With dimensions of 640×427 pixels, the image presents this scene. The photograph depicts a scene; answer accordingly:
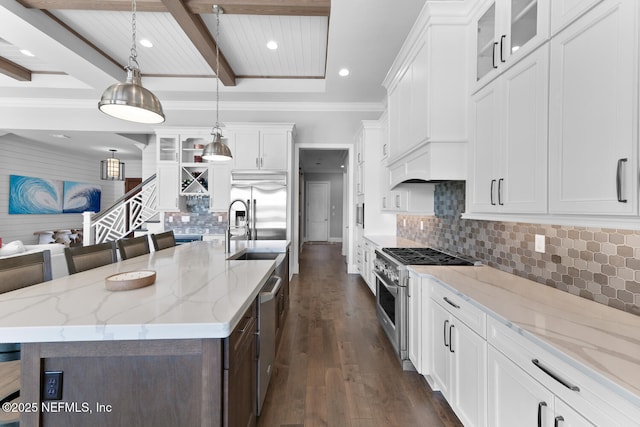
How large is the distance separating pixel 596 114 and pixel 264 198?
165 inches

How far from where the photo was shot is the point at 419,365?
2072 mm

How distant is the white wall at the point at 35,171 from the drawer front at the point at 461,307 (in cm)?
888

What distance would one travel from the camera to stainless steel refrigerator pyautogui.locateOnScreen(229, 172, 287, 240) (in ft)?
15.5

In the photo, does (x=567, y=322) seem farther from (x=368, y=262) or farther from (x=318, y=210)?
(x=318, y=210)

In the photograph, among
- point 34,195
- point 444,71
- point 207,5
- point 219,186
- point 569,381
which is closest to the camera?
point 569,381

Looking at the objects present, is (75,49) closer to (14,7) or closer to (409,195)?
(14,7)

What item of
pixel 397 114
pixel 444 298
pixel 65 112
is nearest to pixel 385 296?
pixel 444 298

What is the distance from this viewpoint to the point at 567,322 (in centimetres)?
113

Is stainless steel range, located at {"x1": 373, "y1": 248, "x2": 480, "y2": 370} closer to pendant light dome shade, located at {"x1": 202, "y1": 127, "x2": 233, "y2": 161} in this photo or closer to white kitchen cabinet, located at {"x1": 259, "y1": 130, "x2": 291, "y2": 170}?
pendant light dome shade, located at {"x1": 202, "y1": 127, "x2": 233, "y2": 161}

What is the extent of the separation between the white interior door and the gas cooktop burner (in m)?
7.42

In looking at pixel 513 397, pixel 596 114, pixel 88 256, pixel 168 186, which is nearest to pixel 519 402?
pixel 513 397

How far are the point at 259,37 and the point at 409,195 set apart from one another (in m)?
2.76

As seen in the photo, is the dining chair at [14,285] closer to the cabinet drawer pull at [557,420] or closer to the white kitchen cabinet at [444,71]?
the cabinet drawer pull at [557,420]

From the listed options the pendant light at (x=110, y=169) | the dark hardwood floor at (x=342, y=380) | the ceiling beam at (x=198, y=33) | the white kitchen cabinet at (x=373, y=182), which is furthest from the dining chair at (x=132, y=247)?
the pendant light at (x=110, y=169)
